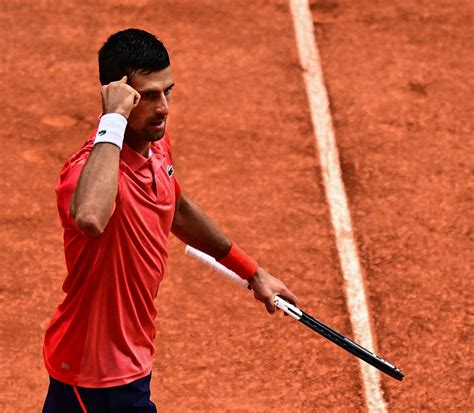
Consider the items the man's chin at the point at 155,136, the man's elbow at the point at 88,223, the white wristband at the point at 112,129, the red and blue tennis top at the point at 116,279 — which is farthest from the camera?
the man's chin at the point at 155,136

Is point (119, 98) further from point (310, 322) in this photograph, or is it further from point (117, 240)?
point (310, 322)

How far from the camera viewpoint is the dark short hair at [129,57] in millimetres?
5512

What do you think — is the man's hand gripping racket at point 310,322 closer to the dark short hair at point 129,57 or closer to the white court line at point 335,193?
the dark short hair at point 129,57

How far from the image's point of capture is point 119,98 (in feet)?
17.7

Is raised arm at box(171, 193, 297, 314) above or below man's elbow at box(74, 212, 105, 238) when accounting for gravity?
below

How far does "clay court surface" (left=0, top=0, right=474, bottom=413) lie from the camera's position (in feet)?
25.8

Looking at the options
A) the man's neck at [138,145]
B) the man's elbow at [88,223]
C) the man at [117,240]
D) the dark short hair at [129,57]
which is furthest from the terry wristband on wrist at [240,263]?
the man's elbow at [88,223]

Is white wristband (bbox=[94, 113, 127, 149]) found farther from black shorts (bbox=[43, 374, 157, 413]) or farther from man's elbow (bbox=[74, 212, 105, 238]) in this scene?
black shorts (bbox=[43, 374, 157, 413])

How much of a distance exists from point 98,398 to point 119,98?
1312mm

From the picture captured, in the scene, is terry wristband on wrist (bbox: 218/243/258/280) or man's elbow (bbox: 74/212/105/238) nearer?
man's elbow (bbox: 74/212/105/238)

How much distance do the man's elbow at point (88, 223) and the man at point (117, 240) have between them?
0.02 meters

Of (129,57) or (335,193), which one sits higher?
(129,57)

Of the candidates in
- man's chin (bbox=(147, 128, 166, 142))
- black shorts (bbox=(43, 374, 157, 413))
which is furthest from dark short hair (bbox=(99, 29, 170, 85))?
black shorts (bbox=(43, 374, 157, 413))

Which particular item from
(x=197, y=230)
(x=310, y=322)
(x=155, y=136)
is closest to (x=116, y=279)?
(x=155, y=136)
